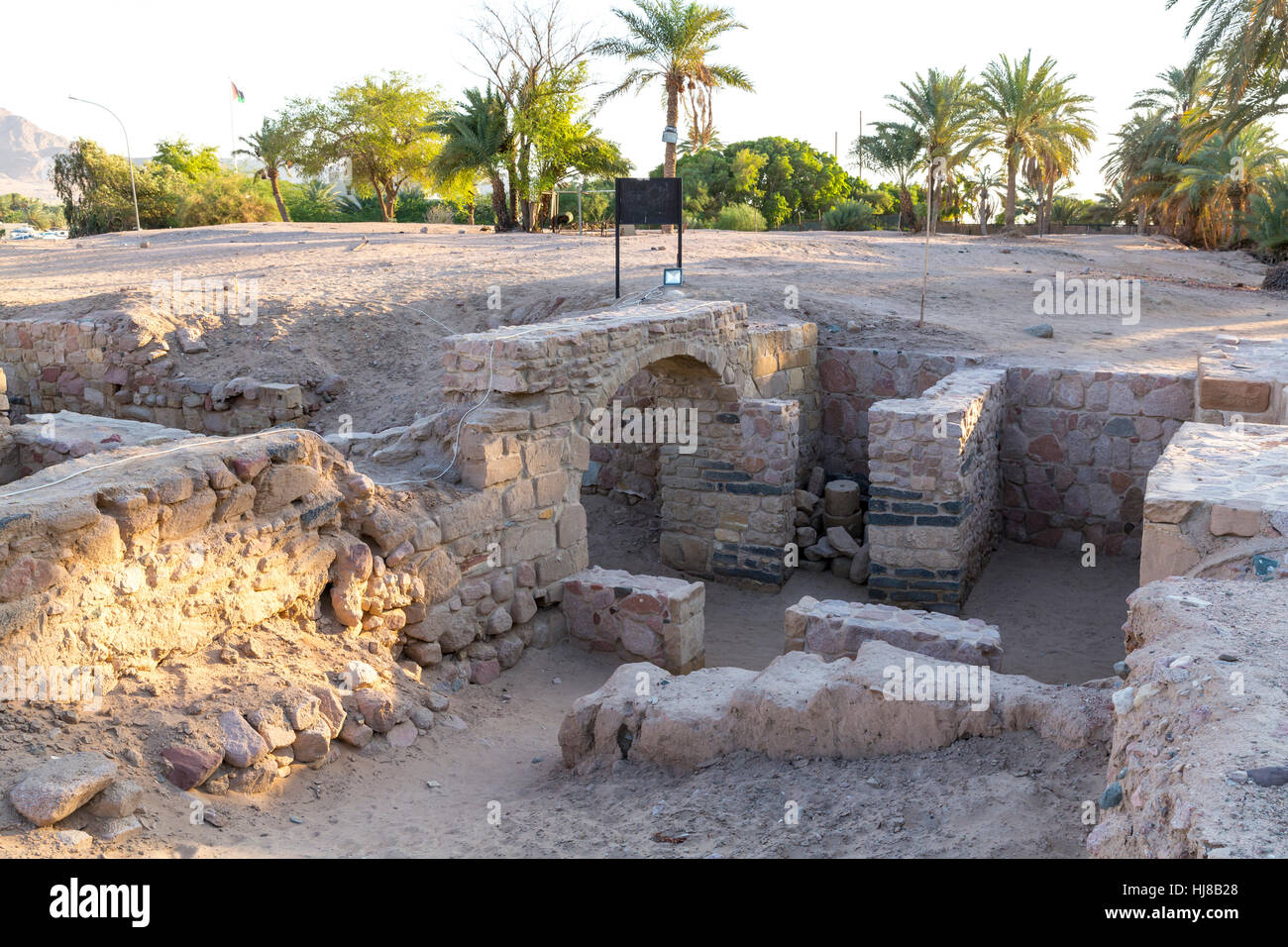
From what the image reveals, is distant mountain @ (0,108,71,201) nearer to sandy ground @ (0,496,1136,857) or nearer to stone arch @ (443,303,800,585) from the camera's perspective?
stone arch @ (443,303,800,585)

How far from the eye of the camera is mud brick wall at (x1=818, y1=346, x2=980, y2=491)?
11.4 meters

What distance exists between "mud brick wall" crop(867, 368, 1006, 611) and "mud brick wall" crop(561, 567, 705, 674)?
2.31 metres

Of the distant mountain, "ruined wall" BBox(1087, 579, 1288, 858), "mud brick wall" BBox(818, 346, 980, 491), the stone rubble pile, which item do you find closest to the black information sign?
"mud brick wall" BBox(818, 346, 980, 491)

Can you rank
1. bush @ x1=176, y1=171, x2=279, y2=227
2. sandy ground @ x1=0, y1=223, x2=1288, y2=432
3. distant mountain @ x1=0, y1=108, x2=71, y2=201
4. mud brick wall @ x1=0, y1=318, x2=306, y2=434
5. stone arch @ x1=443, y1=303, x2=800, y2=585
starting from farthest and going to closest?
1. distant mountain @ x1=0, y1=108, x2=71, y2=201
2. bush @ x1=176, y1=171, x2=279, y2=227
3. sandy ground @ x1=0, y1=223, x2=1288, y2=432
4. mud brick wall @ x1=0, y1=318, x2=306, y2=434
5. stone arch @ x1=443, y1=303, x2=800, y2=585

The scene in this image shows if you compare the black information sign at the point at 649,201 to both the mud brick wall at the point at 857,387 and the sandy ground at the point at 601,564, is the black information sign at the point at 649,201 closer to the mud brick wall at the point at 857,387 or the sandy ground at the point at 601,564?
the sandy ground at the point at 601,564

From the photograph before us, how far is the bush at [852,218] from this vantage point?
3003 cm

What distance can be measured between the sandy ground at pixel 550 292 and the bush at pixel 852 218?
9.74m

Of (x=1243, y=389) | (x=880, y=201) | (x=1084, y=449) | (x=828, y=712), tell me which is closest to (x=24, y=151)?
(x=880, y=201)

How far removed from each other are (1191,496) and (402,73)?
29921 mm

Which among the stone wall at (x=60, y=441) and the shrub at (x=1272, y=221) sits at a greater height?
the shrub at (x=1272, y=221)

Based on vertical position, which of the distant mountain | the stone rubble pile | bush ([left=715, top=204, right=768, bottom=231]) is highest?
the distant mountain

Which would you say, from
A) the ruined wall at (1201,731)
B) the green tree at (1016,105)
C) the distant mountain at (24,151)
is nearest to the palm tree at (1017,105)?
the green tree at (1016,105)

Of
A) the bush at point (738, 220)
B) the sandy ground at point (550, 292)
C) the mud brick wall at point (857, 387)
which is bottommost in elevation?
the mud brick wall at point (857, 387)
